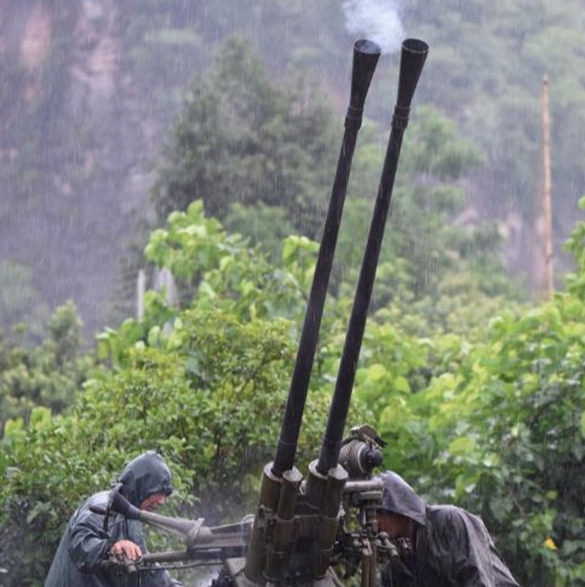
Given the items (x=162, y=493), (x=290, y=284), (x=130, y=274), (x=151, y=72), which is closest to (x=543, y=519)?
(x=290, y=284)

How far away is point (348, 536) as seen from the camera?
5.16 meters

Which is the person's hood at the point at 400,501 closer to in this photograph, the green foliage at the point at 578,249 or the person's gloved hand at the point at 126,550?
the person's gloved hand at the point at 126,550

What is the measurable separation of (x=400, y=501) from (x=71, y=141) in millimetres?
38168

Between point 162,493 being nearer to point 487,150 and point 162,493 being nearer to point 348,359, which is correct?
point 348,359

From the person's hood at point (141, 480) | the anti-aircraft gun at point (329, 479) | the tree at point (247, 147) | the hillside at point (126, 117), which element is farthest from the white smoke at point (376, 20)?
the hillside at point (126, 117)

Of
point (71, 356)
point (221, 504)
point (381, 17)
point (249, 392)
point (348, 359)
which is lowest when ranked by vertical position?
point (71, 356)

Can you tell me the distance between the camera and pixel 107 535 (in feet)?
20.3

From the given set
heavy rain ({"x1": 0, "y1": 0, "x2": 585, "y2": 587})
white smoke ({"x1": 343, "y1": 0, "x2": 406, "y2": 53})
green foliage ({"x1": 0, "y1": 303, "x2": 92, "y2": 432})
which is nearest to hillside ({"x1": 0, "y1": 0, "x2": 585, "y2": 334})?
heavy rain ({"x1": 0, "y1": 0, "x2": 585, "y2": 587})

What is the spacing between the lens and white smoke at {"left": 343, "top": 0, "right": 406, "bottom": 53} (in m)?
6.40

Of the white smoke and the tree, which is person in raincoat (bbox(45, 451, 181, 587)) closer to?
the white smoke

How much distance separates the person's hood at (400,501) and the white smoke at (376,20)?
173 centimetres

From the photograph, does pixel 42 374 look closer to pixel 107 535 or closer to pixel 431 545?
pixel 107 535

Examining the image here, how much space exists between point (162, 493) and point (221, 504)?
250cm

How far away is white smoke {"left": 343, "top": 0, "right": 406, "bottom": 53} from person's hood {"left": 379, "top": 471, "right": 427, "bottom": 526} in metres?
1.73
